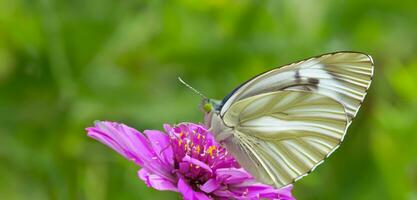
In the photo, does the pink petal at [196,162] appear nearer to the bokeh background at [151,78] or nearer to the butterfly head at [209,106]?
the butterfly head at [209,106]

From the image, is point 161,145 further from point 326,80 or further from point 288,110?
point 326,80

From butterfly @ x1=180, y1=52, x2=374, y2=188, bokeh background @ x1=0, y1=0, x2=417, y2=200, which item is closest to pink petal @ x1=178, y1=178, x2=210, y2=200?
butterfly @ x1=180, y1=52, x2=374, y2=188

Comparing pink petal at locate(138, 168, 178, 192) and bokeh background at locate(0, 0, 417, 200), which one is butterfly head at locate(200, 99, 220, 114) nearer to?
pink petal at locate(138, 168, 178, 192)

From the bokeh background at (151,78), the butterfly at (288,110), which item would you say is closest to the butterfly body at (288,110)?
the butterfly at (288,110)

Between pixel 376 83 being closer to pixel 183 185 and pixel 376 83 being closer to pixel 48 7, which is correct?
pixel 48 7

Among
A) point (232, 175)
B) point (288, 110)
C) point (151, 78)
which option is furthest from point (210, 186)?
point (151, 78)
